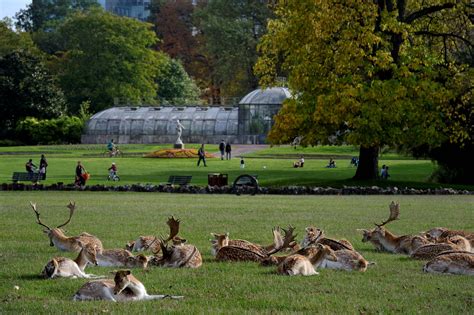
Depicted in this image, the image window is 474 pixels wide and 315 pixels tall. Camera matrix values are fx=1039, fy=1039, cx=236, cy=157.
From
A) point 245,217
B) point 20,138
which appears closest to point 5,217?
point 245,217

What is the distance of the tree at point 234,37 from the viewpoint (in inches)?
4166

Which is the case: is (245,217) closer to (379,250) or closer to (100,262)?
(379,250)

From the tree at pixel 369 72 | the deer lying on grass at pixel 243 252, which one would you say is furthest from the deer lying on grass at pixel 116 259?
the tree at pixel 369 72

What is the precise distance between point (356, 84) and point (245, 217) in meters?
17.5

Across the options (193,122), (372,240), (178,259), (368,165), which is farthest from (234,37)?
(178,259)

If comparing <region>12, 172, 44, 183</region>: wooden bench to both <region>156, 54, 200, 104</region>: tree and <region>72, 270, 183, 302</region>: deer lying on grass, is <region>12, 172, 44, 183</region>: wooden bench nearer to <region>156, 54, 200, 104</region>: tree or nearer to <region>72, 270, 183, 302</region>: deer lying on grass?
<region>72, 270, 183, 302</region>: deer lying on grass

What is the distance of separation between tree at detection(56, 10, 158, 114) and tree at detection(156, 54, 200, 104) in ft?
12.5

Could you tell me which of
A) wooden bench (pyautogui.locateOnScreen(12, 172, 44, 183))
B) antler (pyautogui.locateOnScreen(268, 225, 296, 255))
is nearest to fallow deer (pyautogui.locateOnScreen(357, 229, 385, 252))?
antler (pyautogui.locateOnScreen(268, 225, 296, 255))

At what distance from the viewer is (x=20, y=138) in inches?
3733

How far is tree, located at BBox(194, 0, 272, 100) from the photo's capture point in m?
106

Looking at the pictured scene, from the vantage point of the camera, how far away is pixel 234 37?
106 m

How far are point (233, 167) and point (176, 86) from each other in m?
54.5

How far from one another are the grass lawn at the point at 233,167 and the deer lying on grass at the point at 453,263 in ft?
89.5

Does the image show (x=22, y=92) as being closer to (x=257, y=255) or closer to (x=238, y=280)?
(x=257, y=255)
